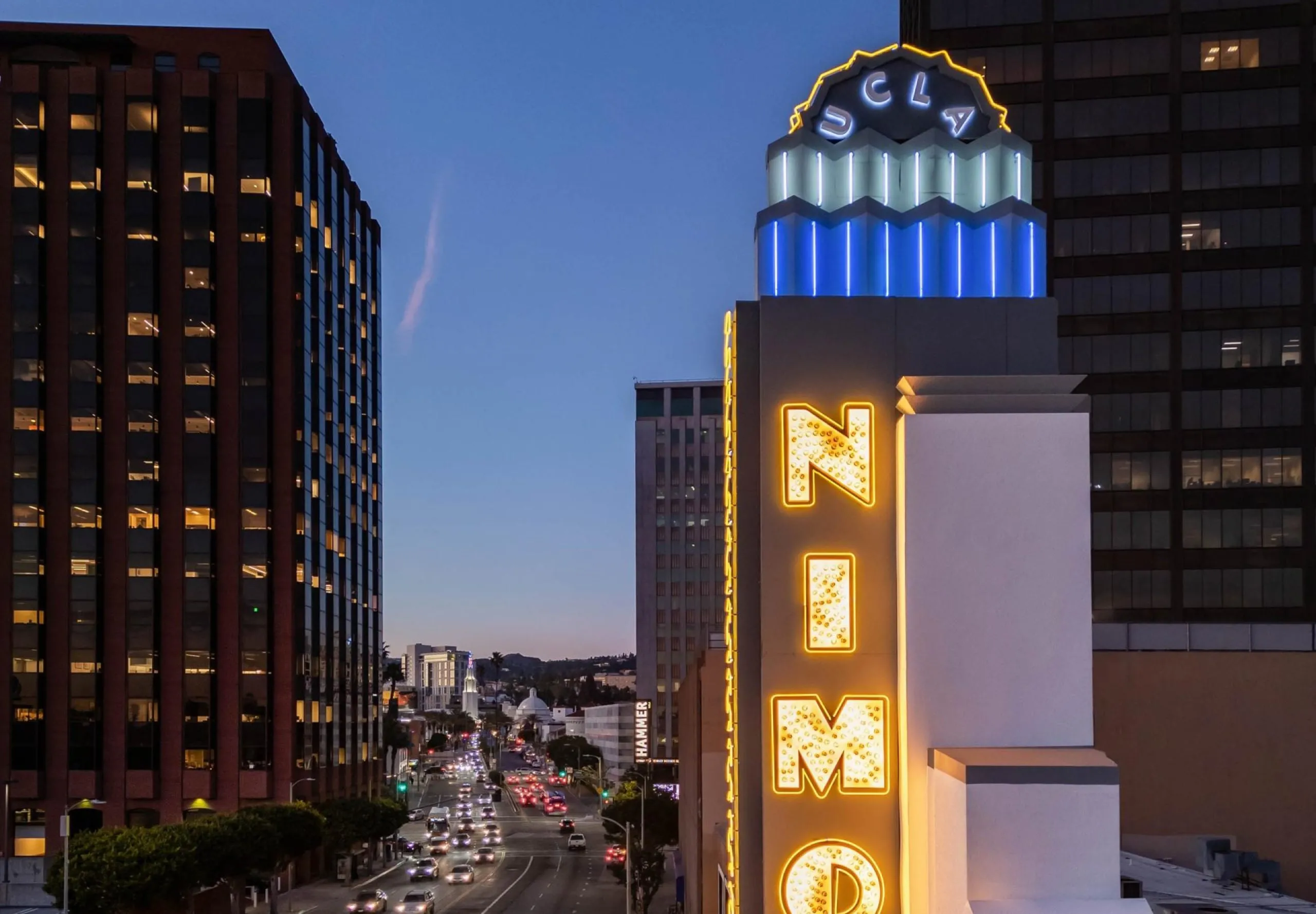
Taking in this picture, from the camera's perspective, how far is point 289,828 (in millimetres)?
72875

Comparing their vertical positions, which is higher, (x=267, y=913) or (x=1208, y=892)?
(x=1208, y=892)

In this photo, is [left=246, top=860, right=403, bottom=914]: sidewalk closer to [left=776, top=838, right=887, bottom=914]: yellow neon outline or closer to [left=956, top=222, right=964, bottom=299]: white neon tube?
[left=776, top=838, right=887, bottom=914]: yellow neon outline

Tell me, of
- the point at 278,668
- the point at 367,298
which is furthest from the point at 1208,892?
the point at 367,298

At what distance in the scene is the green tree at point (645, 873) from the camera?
6888cm

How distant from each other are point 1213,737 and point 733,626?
87.7 feet

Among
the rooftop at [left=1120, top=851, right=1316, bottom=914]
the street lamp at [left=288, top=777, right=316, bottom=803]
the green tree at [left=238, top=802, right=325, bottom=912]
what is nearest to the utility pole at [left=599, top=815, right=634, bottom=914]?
the green tree at [left=238, top=802, right=325, bottom=912]

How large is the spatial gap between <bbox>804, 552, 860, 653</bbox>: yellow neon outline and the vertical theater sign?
37 millimetres

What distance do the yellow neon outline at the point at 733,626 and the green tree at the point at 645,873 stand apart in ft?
152

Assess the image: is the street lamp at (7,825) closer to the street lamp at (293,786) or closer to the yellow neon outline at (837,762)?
the street lamp at (293,786)

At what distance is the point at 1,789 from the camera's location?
8619 cm

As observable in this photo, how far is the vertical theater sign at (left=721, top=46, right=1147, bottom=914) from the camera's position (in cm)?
2139

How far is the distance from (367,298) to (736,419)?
4201 inches

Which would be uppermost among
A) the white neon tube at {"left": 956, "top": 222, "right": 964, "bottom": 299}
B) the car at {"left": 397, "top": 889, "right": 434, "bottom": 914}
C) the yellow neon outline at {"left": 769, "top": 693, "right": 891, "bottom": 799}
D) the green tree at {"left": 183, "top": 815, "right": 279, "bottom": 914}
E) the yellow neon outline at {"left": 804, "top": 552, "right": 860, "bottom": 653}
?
the white neon tube at {"left": 956, "top": 222, "right": 964, "bottom": 299}

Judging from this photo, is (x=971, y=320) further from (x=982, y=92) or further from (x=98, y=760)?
(x=98, y=760)
